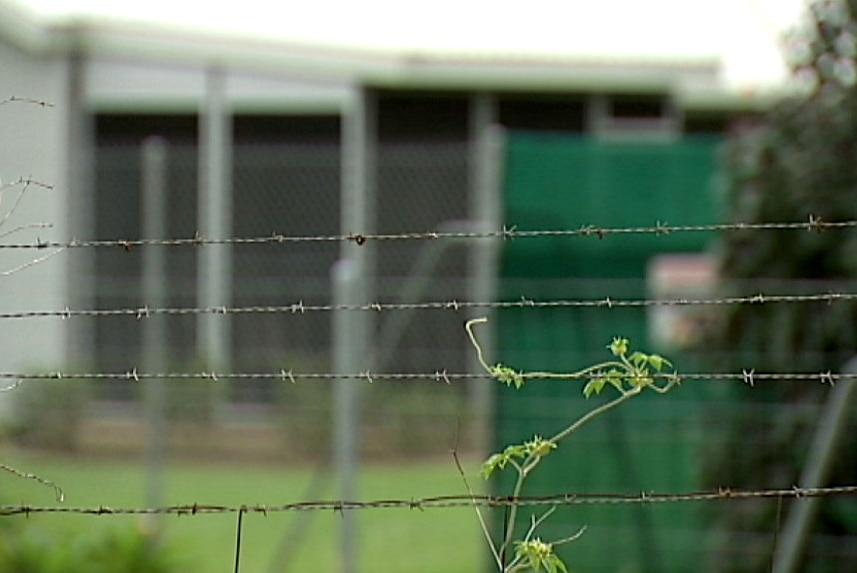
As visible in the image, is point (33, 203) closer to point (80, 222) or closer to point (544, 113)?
point (80, 222)

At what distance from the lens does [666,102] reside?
16.1 m

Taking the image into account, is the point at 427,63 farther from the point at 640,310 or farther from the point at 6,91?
the point at 640,310

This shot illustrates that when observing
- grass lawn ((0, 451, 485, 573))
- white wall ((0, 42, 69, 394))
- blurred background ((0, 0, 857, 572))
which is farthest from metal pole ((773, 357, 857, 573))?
white wall ((0, 42, 69, 394))

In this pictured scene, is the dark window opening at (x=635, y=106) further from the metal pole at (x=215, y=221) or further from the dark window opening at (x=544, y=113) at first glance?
the metal pole at (x=215, y=221)

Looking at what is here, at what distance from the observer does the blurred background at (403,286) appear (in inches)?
283

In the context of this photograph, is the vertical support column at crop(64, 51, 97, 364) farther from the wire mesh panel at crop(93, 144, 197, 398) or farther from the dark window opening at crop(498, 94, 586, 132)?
the dark window opening at crop(498, 94, 586, 132)

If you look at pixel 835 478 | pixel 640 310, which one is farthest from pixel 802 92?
pixel 835 478

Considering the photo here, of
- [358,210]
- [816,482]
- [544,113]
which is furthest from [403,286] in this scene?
[816,482]

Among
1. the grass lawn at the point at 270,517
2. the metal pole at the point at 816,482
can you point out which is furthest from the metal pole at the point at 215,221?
the metal pole at the point at 816,482

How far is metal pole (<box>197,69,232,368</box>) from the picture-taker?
1355 cm

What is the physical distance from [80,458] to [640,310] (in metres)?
6.03

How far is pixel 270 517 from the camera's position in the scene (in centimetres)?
1149

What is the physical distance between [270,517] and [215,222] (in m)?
3.22

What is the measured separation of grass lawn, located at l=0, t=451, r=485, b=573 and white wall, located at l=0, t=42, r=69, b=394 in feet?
2.79
